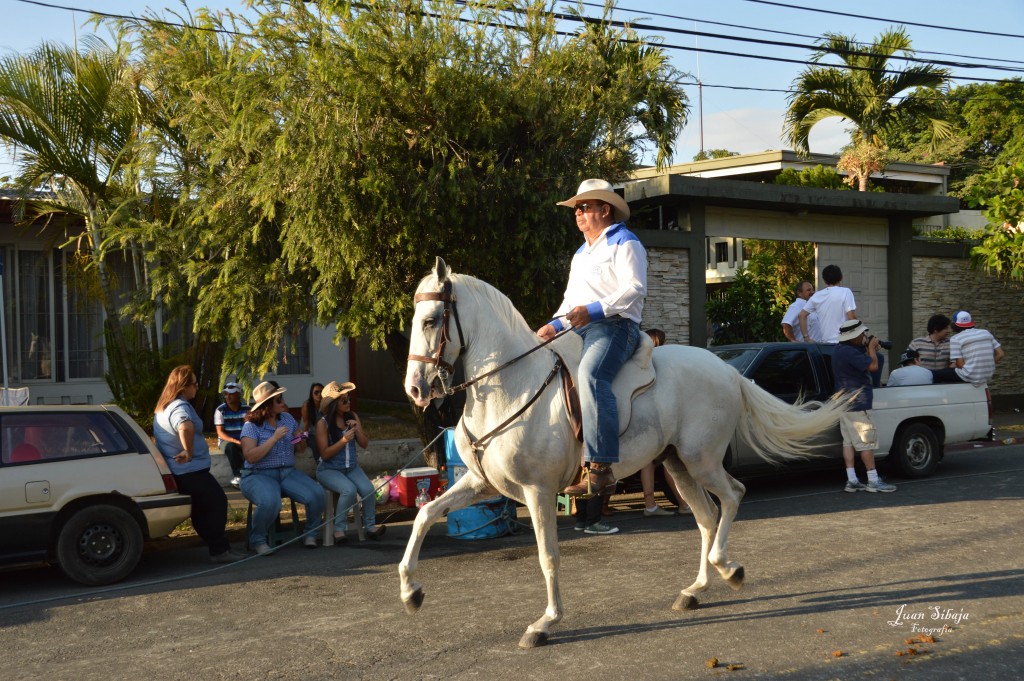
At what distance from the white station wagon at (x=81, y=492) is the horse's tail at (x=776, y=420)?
16.1ft

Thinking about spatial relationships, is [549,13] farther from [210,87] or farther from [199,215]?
[199,215]

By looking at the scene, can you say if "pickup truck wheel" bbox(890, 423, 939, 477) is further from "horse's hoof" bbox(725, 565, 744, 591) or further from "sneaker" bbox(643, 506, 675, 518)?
"horse's hoof" bbox(725, 565, 744, 591)

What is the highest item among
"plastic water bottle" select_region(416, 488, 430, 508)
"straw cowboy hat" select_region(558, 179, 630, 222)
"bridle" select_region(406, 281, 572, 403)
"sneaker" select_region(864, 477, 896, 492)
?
"straw cowboy hat" select_region(558, 179, 630, 222)

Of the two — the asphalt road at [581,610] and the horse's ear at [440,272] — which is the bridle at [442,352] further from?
the asphalt road at [581,610]

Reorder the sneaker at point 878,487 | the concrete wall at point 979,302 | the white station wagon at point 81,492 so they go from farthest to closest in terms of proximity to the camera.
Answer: the concrete wall at point 979,302, the sneaker at point 878,487, the white station wagon at point 81,492

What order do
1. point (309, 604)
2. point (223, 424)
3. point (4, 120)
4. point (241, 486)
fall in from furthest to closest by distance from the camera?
point (4, 120), point (223, 424), point (241, 486), point (309, 604)

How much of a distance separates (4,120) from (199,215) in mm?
3258

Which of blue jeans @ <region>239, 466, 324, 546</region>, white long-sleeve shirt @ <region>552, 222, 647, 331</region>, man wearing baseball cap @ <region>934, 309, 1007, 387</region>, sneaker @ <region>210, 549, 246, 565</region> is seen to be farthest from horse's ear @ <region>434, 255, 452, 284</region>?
man wearing baseball cap @ <region>934, 309, 1007, 387</region>

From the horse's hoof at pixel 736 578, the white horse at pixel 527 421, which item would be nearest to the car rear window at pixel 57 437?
the white horse at pixel 527 421

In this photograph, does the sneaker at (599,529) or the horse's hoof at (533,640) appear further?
the sneaker at (599,529)

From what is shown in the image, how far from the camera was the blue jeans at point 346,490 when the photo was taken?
9.20m

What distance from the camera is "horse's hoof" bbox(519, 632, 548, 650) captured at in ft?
17.9

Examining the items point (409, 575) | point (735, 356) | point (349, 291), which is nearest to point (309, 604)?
point (409, 575)

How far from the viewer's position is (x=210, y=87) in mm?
11352
